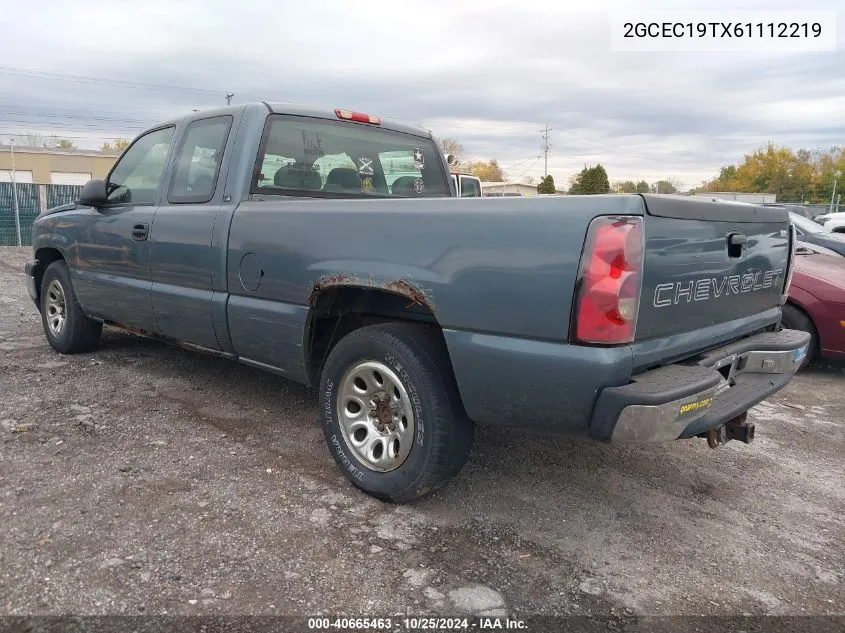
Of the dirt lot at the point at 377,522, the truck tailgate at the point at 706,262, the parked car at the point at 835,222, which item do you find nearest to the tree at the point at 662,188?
the truck tailgate at the point at 706,262

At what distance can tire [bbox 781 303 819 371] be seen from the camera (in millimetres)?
5906

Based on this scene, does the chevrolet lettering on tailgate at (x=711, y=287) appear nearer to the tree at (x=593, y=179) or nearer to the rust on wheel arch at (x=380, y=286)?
the rust on wheel arch at (x=380, y=286)

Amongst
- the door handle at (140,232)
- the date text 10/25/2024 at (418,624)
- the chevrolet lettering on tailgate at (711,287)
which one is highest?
the door handle at (140,232)

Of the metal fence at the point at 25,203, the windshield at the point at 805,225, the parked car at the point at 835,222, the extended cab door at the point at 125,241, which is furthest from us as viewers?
the metal fence at the point at 25,203

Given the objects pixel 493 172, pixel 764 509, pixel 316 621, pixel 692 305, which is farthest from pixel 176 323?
pixel 493 172

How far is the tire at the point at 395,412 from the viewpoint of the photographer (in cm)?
290

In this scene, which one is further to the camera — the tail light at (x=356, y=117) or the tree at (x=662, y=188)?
the tree at (x=662, y=188)

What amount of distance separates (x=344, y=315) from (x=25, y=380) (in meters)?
2.98

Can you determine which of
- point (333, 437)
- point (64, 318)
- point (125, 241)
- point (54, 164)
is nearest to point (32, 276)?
point (64, 318)

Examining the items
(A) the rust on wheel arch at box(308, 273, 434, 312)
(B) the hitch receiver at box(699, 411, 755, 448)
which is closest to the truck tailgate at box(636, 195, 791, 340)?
(B) the hitch receiver at box(699, 411, 755, 448)

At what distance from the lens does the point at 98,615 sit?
2297 millimetres

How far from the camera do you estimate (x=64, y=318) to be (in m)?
5.66

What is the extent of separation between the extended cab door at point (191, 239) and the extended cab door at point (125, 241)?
176mm

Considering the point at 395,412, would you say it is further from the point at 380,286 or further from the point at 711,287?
the point at 711,287
